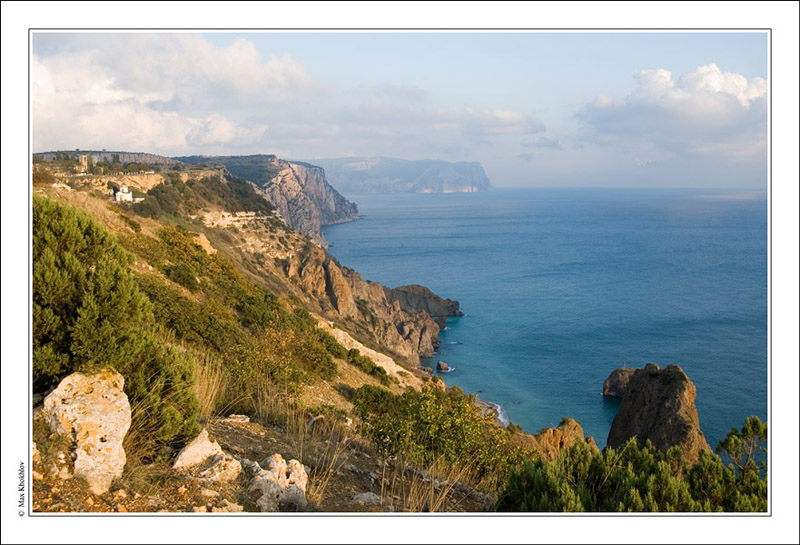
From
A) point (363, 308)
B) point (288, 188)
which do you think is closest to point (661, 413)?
point (363, 308)

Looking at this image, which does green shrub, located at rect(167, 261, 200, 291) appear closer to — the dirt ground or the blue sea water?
the dirt ground

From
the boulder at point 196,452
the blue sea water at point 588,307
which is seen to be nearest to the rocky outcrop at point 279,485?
the boulder at point 196,452

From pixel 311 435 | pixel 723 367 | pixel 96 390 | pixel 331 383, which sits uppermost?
pixel 96 390

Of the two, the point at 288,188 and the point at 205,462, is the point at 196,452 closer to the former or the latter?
the point at 205,462

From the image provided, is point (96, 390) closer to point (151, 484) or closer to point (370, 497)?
point (151, 484)

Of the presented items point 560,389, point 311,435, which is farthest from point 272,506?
point 560,389

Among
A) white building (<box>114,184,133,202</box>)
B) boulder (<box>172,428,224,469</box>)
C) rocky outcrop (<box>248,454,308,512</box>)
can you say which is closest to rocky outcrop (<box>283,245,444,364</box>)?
white building (<box>114,184,133,202</box>)
